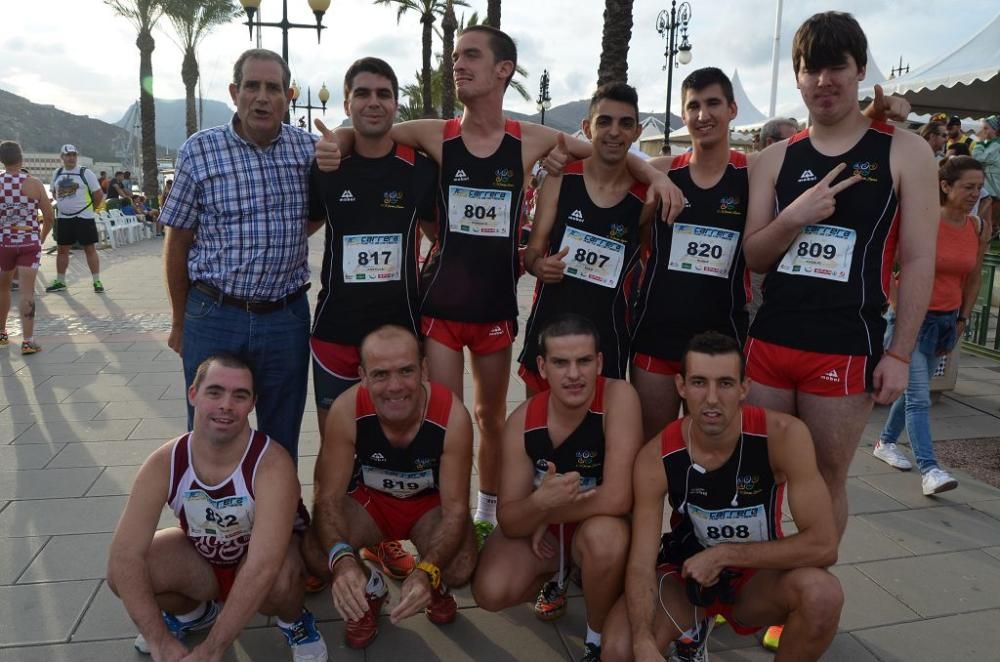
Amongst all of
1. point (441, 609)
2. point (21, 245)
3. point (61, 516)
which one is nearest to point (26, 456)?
point (61, 516)

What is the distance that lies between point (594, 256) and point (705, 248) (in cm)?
45

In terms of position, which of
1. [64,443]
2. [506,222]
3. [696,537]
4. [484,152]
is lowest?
[64,443]

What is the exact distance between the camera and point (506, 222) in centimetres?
310

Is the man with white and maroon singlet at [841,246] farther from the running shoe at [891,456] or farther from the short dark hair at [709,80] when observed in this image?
the running shoe at [891,456]

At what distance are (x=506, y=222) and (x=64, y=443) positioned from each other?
3.35 metres

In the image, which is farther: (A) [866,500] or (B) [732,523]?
(A) [866,500]

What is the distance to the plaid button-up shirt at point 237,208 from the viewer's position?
3.03 meters

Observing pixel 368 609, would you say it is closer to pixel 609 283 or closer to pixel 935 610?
pixel 609 283

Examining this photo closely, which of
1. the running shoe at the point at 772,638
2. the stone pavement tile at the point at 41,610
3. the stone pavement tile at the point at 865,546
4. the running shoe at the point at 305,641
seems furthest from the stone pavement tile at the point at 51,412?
the stone pavement tile at the point at 865,546

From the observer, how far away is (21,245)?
691 centimetres

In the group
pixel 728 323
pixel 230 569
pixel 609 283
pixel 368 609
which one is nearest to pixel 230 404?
pixel 230 569

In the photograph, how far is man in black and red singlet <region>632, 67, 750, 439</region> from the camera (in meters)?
2.81

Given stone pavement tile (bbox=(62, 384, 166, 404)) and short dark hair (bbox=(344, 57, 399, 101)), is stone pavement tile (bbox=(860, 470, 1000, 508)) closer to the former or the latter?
short dark hair (bbox=(344, 57, 399, 101))

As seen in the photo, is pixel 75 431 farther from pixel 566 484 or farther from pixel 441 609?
pixel 566 484
